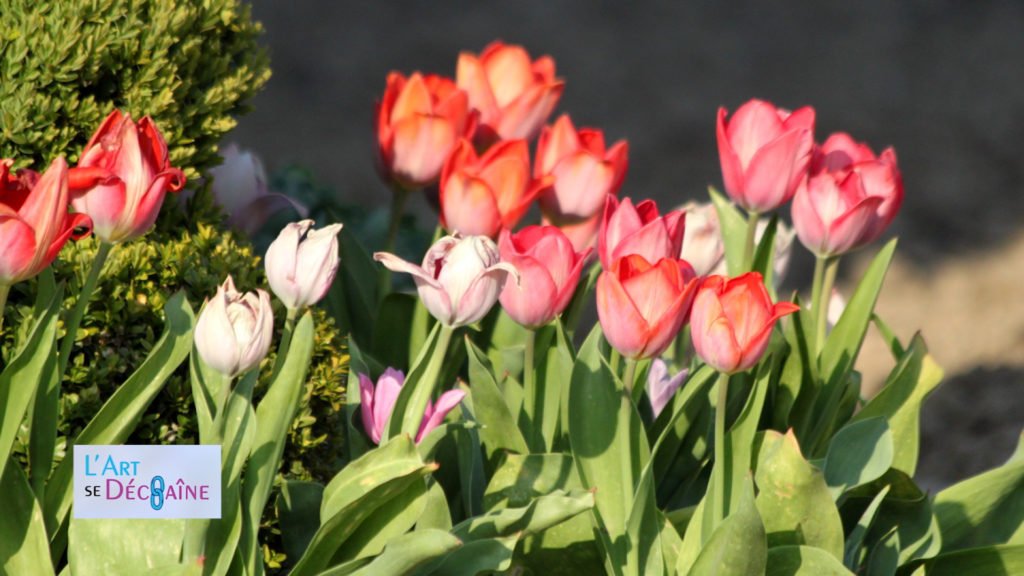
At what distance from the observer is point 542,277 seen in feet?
5.12

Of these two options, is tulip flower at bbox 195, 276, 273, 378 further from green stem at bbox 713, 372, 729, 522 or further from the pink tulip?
green stem at bbox 713, 372, 729, 522

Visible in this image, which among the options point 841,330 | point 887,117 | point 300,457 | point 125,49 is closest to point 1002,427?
point 841,330

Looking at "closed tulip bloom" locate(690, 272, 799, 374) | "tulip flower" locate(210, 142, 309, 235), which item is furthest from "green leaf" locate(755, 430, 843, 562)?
"tulip flower" locate(210, 142, 309, 235)

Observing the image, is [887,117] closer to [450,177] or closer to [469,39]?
[469,39]

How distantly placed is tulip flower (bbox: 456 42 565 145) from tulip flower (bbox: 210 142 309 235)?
1.18 ft

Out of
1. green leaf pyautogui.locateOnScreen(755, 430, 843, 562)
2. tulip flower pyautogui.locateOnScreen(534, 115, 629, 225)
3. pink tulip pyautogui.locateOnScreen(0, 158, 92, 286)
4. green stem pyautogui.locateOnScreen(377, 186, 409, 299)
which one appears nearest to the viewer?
pink tulip pyautogui.locateOnScreen(0, 158, 92, 286)

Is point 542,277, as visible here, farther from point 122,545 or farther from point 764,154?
point 122,545

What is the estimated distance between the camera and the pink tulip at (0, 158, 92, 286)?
1.22 meters

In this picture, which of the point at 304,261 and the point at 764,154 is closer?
the point at 304,261

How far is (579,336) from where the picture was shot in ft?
15.2

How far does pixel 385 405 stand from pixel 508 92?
901 mm

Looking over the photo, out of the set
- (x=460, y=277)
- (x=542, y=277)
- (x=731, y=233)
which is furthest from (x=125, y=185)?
(x=731, y=233)

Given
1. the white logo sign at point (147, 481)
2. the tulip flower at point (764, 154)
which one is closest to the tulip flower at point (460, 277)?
the white logo sign at point (147, 481)

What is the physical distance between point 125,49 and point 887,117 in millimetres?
4677
